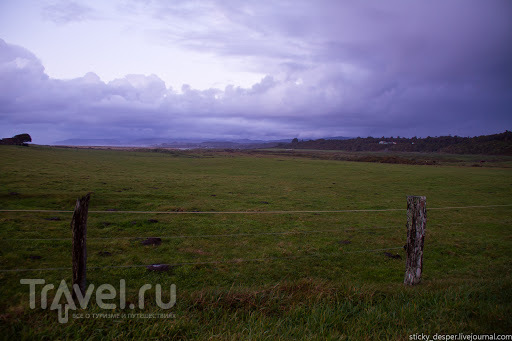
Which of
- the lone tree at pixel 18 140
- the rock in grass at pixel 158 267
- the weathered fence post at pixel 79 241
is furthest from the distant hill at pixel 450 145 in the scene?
the lone tree at pixel 18 140

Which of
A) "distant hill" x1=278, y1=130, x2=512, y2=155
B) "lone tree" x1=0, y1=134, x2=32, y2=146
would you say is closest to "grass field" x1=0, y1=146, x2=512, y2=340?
"lone tree" x1=0, y1=134, x2=32, y2=146

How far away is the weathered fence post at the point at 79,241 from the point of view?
4.81 m

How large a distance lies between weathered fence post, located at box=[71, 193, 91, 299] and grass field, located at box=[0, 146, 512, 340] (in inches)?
25.4

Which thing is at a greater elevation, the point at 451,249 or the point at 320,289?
the point at 320,289

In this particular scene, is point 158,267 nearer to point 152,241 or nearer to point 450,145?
point 152,241

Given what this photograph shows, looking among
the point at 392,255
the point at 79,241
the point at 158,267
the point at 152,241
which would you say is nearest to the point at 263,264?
the point at 158,267

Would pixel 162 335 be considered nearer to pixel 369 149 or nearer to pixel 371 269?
pixel 371 269

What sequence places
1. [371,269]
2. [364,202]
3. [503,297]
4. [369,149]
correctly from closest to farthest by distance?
[503,297]
[371,269]
[364,202]
[369,149]

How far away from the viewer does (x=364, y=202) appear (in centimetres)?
2089

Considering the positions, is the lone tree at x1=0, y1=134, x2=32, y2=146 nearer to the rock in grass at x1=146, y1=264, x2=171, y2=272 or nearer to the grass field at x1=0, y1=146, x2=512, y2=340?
the grass field at x1=0, y1=146, x2=512, y2=340

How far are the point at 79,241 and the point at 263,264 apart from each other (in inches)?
233

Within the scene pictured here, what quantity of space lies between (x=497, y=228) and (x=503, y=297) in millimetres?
12224

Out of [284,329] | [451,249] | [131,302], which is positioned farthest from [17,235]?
[451,249]

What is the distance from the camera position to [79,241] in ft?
15.9
